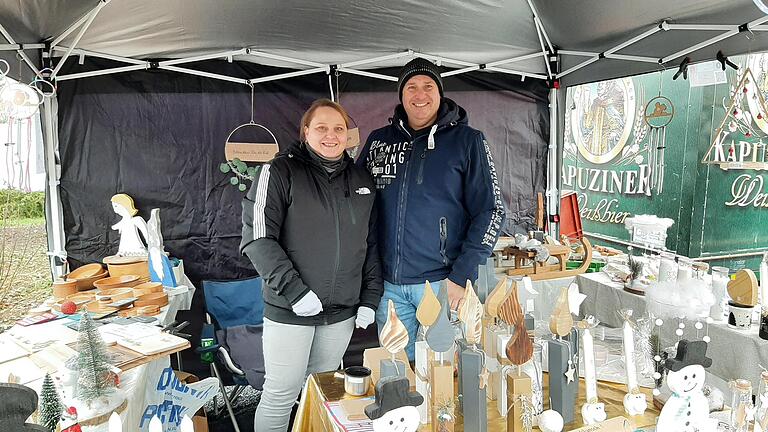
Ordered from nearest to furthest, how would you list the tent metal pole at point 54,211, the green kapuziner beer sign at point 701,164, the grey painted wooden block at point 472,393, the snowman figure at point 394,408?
the snowman figure at point 394,408 < the grey painted wooden block at point 472,393 < the tent metal pole at point 54,211 < the green kapuziner beer sign at point 701,164

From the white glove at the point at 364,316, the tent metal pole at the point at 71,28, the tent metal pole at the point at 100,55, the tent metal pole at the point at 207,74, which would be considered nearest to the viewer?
the white glove at the point at 364,316

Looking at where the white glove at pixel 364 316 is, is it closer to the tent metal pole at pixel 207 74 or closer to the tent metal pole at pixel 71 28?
the tent metal pole at pixel 207 74

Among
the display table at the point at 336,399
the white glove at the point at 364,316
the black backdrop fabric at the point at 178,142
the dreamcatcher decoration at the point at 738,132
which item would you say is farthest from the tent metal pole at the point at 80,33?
the dreamcatcher decoration at the point at 738,132

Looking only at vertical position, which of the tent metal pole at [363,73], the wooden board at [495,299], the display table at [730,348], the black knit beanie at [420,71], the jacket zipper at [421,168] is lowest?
the display table at [730,348]

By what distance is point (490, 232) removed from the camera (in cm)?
176

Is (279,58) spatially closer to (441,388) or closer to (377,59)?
(377,59)

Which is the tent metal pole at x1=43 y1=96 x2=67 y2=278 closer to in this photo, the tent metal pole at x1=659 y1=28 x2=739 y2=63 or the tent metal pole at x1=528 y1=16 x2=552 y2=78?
the tent metal pole at x1=528 y1=16 x2=552 y2=78

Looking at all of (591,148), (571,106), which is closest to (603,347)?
(571,106)

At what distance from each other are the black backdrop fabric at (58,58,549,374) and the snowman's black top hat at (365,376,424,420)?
2149mm

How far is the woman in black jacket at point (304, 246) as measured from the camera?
1638 millimetres

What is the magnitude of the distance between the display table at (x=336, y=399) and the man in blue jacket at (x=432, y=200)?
50cm

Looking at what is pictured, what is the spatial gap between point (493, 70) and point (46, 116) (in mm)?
2425

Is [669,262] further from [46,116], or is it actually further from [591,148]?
[591,148]

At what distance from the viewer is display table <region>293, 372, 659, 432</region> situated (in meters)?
1.11
